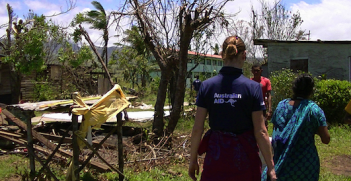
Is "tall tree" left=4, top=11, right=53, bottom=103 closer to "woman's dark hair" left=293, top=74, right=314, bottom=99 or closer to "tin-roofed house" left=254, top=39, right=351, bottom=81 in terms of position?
"tin-roofed house" left=254, top=39, right=351, bottom=81

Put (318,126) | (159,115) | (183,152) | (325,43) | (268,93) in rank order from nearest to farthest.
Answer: (318,126)
(268,93)
(183,152)
(159,115)
(325,43)

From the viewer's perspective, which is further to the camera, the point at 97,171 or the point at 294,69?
the point at 294,69

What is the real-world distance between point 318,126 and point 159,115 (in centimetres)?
457

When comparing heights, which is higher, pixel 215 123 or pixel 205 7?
pixel 205 7

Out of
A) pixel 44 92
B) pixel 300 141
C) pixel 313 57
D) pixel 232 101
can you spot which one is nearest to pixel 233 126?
pixel 232 101

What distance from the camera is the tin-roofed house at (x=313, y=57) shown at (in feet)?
38.2

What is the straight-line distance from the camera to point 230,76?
8.35 ft

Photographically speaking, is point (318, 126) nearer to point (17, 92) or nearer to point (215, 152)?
point (215, 152)

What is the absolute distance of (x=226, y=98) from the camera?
2.47 metres

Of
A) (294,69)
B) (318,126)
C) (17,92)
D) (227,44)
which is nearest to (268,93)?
(318,126)

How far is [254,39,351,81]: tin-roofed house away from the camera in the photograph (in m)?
11.6

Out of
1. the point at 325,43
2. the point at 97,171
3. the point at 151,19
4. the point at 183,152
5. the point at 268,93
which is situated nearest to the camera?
the point at 97,171

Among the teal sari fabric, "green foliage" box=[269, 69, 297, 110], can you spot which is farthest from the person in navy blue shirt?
"green foliage" box=[269, 69, 297, 110]

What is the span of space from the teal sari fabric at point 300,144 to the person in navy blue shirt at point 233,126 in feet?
1.98
